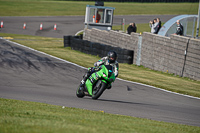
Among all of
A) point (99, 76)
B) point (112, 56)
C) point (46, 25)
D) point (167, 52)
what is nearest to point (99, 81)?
point (99, 76)

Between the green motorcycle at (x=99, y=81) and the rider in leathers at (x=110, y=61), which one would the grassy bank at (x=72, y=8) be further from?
the rider in leathers at (x=110, y=61)

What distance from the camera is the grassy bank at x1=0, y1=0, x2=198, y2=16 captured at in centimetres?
4850

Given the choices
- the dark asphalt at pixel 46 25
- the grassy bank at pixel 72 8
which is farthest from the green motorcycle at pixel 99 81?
the grassy bank at pixel 72 8

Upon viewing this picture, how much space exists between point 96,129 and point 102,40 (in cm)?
1903

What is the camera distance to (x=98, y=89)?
31.2 feet

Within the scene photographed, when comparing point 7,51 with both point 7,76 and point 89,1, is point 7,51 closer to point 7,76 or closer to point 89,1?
point 7,76

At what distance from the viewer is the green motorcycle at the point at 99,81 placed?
367 inches

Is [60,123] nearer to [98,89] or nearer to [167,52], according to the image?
[98,89]

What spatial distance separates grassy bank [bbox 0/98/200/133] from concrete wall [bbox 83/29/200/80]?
8.86 metres

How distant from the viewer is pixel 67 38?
80.6ft

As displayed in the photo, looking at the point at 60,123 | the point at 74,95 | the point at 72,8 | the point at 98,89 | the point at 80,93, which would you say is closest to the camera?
the point at 60,123

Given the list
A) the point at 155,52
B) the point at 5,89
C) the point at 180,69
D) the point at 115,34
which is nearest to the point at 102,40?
the point at 115,34

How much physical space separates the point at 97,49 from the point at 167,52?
5.42 meters

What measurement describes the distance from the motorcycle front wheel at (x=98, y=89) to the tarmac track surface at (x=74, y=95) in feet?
0.73
